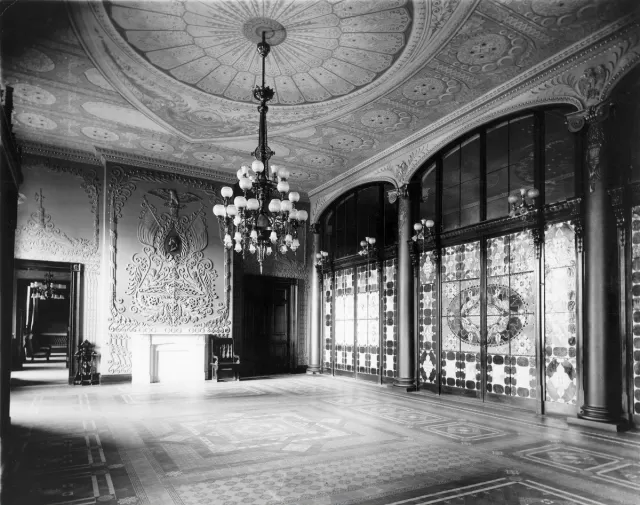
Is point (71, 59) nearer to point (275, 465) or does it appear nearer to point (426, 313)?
point (275, 465)

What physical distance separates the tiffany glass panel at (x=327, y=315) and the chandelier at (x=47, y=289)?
25.6ft

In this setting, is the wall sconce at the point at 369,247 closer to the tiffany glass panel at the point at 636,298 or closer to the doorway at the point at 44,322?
the tiffany glass panel at the point at 636,298

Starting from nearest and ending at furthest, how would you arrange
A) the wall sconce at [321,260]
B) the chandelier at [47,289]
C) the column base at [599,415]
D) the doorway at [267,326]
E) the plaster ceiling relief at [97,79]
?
the column base at [599,415], the plaster ceiling relief at [97,79], the doorway at [267,326], the wall sconce at [321,260], the chandelier at [47,289]

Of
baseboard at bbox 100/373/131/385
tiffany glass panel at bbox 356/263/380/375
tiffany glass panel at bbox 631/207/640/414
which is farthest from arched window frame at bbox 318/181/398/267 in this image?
baseboard at bbox 100/373/131/385

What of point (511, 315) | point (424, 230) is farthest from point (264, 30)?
point (511, 315)

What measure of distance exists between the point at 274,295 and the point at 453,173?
577cm

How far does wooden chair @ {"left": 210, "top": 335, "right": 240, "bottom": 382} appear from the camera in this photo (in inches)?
419

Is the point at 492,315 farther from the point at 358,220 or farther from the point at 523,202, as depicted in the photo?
the point at 358,220

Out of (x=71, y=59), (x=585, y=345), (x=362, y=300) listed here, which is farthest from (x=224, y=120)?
(x=585, y=345)

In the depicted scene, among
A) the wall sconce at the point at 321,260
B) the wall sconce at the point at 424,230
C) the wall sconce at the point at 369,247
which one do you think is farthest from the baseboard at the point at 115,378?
the wall sconce at the point at 424,230

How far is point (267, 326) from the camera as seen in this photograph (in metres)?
12.3

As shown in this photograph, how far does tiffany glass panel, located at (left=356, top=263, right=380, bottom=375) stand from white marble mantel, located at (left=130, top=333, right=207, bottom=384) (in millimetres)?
3578

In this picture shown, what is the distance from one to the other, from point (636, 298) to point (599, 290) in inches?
16.7

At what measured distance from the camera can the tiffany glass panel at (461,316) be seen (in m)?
7.98
